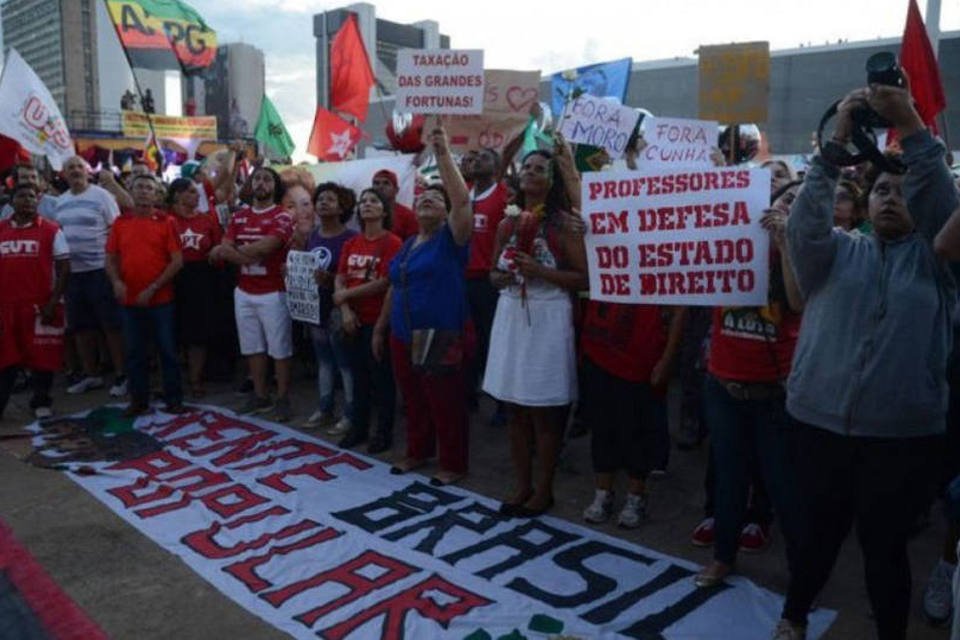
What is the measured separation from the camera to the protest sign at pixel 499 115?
23.0 ft

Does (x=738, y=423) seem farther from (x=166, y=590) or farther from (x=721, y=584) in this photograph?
(x=166, y=590)

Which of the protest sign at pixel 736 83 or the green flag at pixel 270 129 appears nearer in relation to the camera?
the protest sign at pixel 736 83

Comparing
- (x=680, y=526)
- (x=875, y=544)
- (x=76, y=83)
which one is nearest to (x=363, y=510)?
(x=680, y=526)

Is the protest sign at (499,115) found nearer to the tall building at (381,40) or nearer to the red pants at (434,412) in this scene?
the red pants at (434,412)

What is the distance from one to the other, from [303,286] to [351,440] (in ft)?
3.74

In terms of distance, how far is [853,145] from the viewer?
2609 millimetres

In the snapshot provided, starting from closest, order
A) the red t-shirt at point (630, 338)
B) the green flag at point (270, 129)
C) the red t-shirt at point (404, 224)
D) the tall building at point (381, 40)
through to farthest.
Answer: the red t-shirt at point (630, 338) < the red t-shirt at point (404, 224) < the green flag at point (270, 129) < the tall building at point (381, 40)

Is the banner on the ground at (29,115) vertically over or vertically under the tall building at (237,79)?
under

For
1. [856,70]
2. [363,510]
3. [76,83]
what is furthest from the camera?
[76,83]

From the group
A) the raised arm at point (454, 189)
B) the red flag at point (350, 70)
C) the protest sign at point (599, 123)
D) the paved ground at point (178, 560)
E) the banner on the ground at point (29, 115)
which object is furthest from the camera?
the red flag at point (350, 70)

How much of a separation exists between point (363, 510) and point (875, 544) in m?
2.63

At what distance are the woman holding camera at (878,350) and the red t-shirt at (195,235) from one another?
5.27 m

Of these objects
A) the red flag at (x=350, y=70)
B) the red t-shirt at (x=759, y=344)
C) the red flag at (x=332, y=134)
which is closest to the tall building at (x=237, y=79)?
the red flag at (x=332, y=134)

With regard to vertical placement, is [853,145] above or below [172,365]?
above
